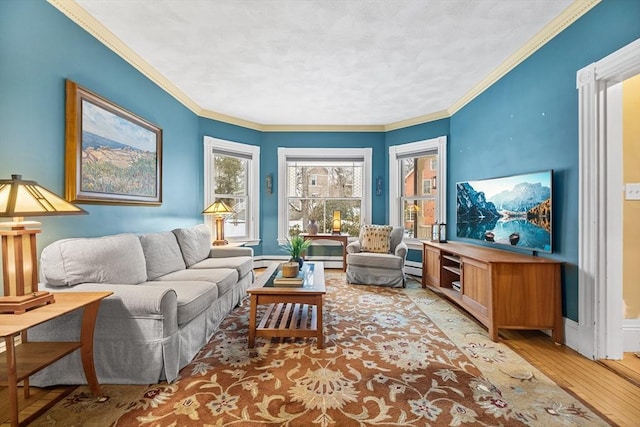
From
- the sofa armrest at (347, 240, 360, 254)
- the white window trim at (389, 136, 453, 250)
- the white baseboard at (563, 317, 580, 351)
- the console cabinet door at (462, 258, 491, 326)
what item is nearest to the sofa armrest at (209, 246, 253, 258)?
the sofa armrest at (347, 240, 360, 254)

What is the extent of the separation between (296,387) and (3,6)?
10.1ft

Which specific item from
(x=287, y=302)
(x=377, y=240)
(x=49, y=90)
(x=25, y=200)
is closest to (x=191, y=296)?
(x=287, y=302)

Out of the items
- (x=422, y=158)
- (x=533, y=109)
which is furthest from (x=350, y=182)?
(x=533, y=109)

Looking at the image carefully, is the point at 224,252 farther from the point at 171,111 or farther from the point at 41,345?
the point at 41,345

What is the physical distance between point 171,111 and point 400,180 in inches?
155

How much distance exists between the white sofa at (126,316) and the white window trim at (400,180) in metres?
3.71

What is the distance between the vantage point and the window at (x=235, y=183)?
5016 millimetres

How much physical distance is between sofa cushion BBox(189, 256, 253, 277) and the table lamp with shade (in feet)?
5.88

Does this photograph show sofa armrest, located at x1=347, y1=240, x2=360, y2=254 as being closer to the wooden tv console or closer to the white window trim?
the white window trim

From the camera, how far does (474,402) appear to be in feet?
5.84

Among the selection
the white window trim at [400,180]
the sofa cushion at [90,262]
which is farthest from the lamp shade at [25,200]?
the white window trim at [400,180]

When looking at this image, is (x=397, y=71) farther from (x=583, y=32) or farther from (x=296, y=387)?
(x=296, y=387)

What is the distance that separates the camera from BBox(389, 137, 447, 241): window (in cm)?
499

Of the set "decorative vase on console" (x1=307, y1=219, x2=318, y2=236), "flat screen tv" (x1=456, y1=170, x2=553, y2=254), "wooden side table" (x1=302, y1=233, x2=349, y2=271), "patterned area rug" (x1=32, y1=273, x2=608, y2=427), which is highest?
"flat screen tv" (x1=456, y1=170, x2=553, y2=254)
